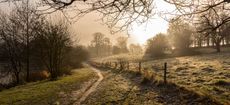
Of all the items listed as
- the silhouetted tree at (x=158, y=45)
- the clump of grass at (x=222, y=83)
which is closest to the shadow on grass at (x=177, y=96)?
the clump of grass at (x=222, y=83)

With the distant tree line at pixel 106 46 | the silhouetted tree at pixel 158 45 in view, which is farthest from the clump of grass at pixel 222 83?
the distant tree line at pixel 106 46

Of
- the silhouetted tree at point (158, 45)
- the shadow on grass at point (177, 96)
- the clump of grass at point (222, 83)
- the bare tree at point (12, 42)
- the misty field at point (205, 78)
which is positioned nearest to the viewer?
the shadow on grass at point (177, 96)

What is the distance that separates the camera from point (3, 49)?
3512 centimetres

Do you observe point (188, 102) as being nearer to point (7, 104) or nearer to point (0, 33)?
point (7, 104)

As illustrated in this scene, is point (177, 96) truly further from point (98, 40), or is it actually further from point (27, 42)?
point (98, 40)

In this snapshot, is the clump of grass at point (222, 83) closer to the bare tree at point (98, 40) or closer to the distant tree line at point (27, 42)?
the distant tree line at point (27, 42)

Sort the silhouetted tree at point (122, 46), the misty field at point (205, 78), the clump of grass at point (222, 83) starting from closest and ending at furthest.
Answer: the misty field at point (205, 78) → the clump of grass at point (222, 83) → the silhouetted tree at point (122, 46)

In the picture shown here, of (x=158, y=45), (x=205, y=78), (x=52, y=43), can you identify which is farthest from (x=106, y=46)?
(x=205, y=78)

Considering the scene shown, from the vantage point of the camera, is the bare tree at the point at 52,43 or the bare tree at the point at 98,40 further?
the bare tree at the point at 98,40

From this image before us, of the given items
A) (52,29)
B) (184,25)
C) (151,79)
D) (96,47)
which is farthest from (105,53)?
(184,25)

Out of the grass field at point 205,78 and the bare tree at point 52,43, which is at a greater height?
the bare tree at point 52,43

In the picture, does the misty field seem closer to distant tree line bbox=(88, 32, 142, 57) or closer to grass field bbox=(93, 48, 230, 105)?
grass field bbox=(93, 48, 230, 105)

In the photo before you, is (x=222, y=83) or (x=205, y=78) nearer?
(x=222, y=83)

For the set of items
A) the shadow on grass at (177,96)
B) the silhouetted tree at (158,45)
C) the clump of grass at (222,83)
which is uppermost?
the silhouetted tree at (158,45)
